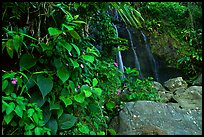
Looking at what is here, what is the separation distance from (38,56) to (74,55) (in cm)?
25

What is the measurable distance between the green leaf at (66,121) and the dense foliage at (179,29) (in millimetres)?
4700

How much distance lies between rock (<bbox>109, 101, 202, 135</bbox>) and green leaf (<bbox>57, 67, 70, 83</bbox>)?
1140 mm

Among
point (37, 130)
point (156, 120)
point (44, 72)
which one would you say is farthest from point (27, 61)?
point (156, 120)

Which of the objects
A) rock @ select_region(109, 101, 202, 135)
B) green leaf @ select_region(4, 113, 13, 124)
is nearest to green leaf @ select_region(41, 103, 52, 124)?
green leaf @ select_region(4, 113, 13, 124)

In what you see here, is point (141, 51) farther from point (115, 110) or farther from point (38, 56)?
point (38, 56)

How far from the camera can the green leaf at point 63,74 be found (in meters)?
1.54

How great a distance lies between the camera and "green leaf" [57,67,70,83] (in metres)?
1.54

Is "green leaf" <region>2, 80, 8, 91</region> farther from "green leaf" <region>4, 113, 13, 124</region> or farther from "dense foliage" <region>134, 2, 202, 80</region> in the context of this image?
"dense foliage" <region>134, 2, 202, 80</region>

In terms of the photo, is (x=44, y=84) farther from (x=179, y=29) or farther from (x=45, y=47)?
(x=179, y=29)

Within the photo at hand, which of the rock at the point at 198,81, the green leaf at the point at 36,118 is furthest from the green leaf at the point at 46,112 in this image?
the rock at the point at 198,81

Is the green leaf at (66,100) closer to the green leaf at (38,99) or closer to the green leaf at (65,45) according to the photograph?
the green leaf at (38,99)

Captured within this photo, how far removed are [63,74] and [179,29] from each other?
224 inches

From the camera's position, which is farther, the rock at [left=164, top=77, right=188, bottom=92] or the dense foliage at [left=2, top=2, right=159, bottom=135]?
the rock at [left=164, top=77, right=188, bottom=92]

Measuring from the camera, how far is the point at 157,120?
2758mm
